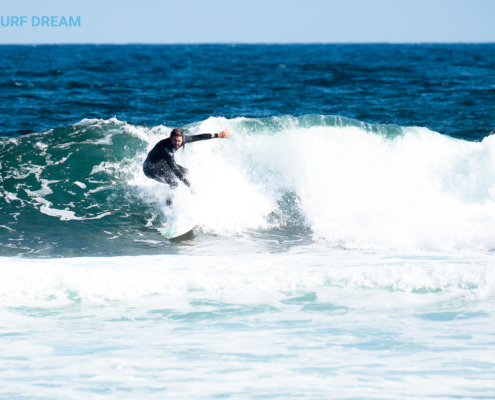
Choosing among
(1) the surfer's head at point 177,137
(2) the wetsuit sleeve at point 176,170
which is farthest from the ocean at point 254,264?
(1) the surfer's head at point 177,137

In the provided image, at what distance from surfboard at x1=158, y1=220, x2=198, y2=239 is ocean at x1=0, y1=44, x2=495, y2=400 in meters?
0.10

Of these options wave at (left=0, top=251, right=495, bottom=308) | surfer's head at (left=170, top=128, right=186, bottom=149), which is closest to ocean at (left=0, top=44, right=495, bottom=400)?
wave at (left=0, top=251, right=495, bottom=308)

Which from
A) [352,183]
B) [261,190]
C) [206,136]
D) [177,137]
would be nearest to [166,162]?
[177,137]

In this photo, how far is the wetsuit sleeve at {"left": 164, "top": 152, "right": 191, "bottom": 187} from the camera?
8398 mm

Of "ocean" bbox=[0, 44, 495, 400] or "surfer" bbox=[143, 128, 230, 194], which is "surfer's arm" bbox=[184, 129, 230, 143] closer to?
"surfer" bbox=[143, 128, 230, 194]

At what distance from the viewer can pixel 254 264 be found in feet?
21.6

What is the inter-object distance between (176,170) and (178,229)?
951mm

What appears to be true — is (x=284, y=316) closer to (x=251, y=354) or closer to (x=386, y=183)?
(x=251, y=354)

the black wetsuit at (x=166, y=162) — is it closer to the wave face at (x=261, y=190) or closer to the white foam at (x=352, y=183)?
the wave face at (x=261, y=190)

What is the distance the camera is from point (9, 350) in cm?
452

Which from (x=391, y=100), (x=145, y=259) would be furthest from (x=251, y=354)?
(x=391, y=100)

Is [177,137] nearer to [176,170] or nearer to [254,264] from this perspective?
[176,170]

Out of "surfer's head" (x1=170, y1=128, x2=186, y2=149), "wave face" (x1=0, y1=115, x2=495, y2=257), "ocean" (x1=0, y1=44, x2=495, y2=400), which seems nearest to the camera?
"ocean" (x1=0, y1=44, x2=495, y2=400)

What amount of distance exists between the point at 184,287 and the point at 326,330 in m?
1.75
